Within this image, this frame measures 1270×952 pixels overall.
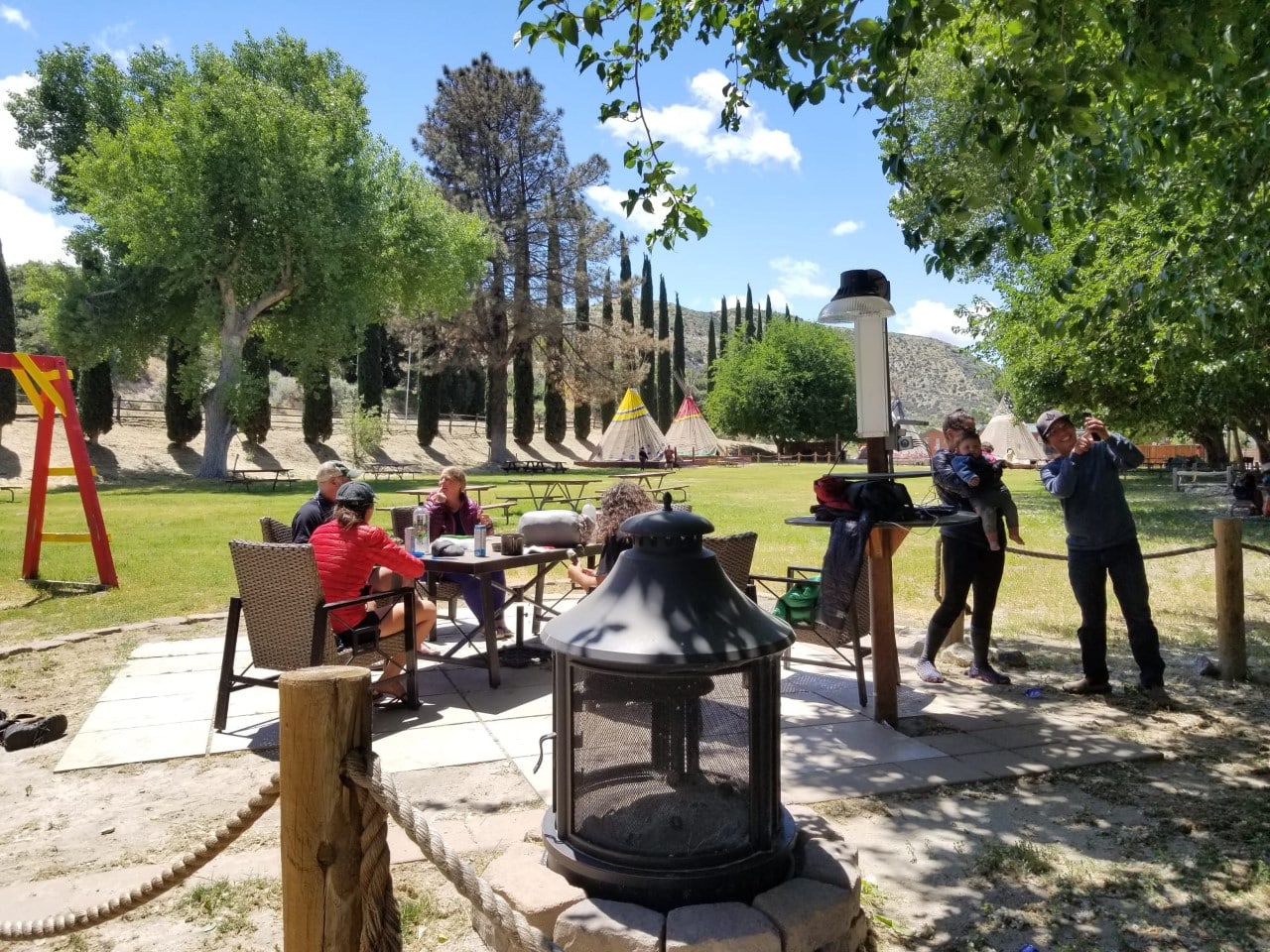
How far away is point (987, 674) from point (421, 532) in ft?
12.4

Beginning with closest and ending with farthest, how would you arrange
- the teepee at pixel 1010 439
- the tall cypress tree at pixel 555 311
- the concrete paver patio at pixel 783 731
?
the concrete paver patio at pixel 783 731, the tall cypress tree at pixel 555 311, the teepee at pixel 1010 439

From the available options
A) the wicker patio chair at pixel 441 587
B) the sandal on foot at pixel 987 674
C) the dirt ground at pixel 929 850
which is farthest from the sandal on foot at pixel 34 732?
the sandal on foot at pixel 987 674

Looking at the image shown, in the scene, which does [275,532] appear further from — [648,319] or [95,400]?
[648,319]

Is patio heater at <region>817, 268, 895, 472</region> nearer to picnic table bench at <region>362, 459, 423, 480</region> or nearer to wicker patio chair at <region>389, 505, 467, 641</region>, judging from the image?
wicker patio chair at <region>389, 505, 467, 641</region>

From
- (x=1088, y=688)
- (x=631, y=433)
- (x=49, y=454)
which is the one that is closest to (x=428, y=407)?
(x=631, y=433)

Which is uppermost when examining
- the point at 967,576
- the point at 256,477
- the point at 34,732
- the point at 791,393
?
the point at 791,393

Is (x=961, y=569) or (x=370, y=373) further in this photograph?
(x=370, y=373)

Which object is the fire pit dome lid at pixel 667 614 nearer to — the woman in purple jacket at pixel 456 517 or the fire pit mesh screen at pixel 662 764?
the fire pit mesh screen at pixel 662 764

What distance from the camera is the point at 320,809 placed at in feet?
6.29

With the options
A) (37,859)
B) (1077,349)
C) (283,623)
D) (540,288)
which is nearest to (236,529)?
(283,623)

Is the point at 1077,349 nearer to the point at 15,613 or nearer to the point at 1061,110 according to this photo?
the point at 1061,110

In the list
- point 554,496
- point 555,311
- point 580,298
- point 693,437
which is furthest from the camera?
point 693,437

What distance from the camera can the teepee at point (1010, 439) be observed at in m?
40.3

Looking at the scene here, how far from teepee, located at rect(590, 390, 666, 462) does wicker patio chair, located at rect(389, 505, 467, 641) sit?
109ft
